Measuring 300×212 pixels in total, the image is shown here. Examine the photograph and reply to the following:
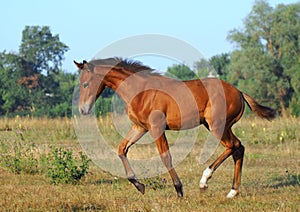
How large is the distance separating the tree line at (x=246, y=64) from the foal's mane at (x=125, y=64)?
104 feet

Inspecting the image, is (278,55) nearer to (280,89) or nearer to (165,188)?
(280,89)

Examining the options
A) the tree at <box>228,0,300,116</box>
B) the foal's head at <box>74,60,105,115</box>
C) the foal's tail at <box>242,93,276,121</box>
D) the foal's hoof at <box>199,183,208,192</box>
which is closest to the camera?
the foal's hoof at <box>199,183,208,192</box>

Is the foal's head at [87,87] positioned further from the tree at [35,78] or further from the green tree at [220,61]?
the green tree at [220,61]

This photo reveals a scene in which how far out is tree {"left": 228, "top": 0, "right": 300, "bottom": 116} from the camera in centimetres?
4756

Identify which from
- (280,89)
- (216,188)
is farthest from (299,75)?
(216,188)

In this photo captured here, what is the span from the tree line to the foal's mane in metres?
31.8

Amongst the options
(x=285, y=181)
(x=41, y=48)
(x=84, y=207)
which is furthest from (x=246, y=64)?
(x=84, y=207)

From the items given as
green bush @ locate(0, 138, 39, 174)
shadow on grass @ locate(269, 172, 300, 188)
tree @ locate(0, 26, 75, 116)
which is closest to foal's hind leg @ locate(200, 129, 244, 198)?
shadow on grass @ locate(269, 172, 300, 188)

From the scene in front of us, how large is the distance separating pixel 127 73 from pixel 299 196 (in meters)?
3.52

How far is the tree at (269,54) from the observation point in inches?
1873

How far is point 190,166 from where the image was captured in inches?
514

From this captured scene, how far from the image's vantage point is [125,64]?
9.23 meters

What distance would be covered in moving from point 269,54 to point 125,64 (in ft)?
139

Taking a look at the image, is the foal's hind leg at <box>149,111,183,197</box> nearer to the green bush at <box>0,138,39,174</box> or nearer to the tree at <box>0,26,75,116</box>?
the green bush at <box>0,138,39,174</box>
